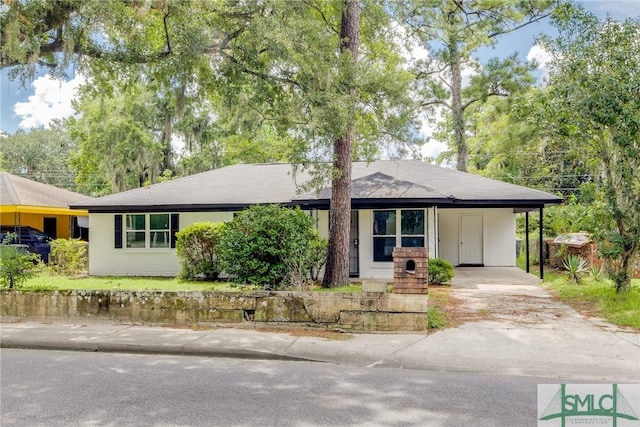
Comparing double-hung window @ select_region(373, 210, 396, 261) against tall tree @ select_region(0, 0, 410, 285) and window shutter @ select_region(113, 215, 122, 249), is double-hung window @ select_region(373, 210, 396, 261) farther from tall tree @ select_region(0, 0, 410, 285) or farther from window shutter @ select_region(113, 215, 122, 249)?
window shutter @ select_region(113, 215, 122, 249)

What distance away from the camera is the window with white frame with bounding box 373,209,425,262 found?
1420 cm

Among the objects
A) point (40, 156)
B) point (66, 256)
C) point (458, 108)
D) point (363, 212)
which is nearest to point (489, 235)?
point (363, 212)

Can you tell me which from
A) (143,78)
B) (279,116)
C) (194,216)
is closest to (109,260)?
(194,216)

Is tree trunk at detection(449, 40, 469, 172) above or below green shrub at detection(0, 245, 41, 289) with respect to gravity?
above

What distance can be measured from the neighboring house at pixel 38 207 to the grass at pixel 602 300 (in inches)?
745

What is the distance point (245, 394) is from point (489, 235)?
50.6 feet

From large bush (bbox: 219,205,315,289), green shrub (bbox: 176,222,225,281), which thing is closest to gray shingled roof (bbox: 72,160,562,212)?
green shrub (bbox: 176,222,225,281)

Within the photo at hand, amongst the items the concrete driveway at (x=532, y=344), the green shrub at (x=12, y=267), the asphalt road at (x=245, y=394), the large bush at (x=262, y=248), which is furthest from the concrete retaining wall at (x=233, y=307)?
the asphalt road at (x=245, y=394)

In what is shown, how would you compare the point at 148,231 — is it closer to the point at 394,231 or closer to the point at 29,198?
the point at 29,198

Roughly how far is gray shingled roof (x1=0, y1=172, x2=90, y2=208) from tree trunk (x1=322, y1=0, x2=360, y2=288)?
46.6 ft

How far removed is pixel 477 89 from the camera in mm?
22344

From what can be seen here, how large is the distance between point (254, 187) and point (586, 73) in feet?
35.3

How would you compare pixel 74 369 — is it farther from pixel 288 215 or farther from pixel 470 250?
pixel 470 250

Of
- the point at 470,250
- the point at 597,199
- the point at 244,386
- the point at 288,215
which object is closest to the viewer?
the point at 244,386
